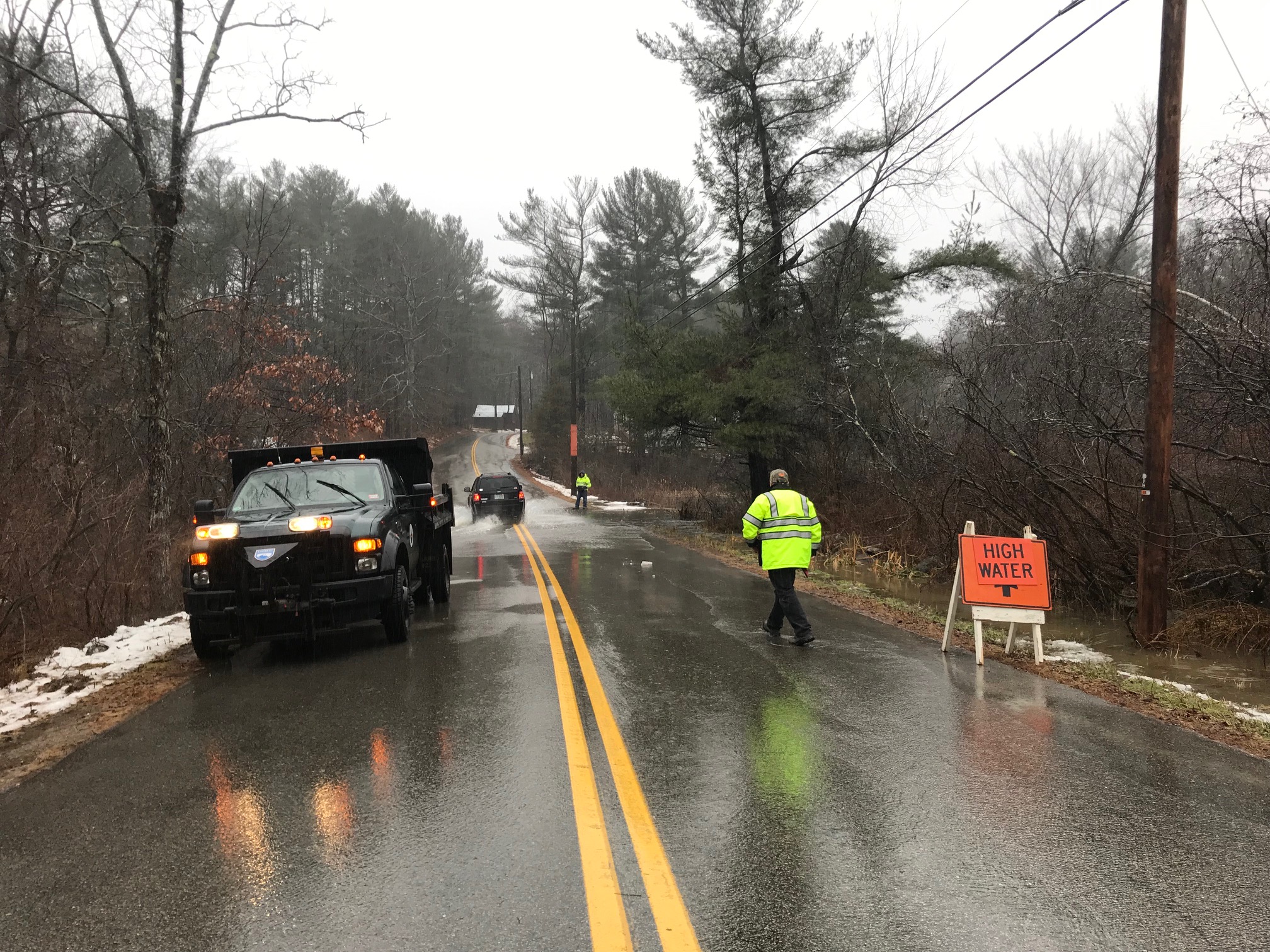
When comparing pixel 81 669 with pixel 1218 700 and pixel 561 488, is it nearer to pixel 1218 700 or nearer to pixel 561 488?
pixel 1218 700

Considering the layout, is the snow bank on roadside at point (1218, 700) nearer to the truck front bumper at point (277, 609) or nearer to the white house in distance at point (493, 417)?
the truck front bumper at point (277, 609)

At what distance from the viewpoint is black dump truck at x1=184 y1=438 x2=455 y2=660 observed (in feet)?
24.6

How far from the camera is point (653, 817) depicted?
13.6 feet

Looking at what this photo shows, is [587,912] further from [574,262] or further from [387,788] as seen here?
[574,262]

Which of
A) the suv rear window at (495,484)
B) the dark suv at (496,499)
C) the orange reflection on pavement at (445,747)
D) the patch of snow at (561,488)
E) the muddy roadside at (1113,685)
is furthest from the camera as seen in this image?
the patch of snow at (561,488)

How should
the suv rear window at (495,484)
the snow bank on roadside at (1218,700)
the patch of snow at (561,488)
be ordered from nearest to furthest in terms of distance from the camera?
the snow bank on roadside at (1218,700), the suv rear window at (495,484), the patch of snow at (561,488)

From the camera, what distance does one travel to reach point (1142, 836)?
13.0 ft

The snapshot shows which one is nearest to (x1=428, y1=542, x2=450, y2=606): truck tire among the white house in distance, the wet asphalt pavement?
the wet asphalt pavement

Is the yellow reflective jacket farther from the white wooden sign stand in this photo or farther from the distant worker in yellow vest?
the white wooden sign stand

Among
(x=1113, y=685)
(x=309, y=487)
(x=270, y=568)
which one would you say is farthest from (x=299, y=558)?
(x=1113, y=685)

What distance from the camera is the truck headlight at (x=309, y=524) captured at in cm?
762

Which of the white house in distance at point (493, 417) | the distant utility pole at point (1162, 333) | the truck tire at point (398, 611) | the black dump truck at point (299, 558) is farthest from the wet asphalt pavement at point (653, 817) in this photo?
the white house in distance at point (493, 417)

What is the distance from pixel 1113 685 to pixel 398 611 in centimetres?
676

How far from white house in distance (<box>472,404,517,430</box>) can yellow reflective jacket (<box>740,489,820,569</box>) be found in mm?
95125
